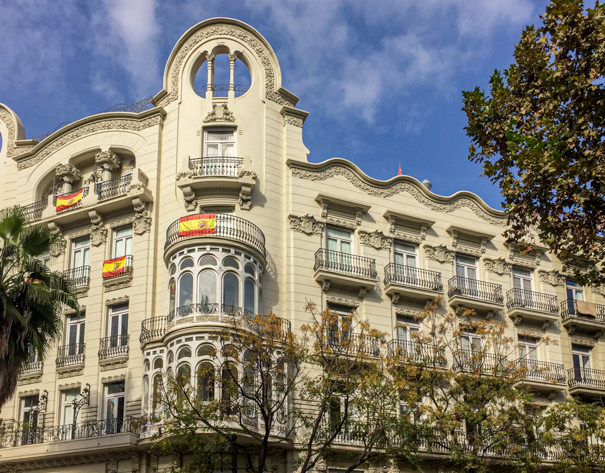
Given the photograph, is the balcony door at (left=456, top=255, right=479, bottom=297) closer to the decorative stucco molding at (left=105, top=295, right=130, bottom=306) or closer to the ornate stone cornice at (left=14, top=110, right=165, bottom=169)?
the decorative stucco molding at (left=105, top=295, right=130, bottom=306)

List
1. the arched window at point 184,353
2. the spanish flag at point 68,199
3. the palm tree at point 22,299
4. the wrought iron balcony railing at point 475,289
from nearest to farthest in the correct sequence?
1. the palm tree at point 22,299
2. the arched window at point 184,353
3. the spanish flag at point 68,199
4. the wrought iron balcony railing at point 475,289

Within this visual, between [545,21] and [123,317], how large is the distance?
19.2 metres

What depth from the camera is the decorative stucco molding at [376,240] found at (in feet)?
103

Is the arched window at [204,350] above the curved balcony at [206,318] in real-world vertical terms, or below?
below

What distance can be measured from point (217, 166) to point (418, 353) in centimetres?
1029

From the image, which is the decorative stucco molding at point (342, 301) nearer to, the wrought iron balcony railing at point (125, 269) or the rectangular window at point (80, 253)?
the wrought iron balcony railing at point (125, 269)

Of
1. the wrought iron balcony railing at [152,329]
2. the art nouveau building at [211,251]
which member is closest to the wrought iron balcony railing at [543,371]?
the art nouveau building at [211,251]

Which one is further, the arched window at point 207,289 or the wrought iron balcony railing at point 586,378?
the wrought iron balcony railing at point 586,378

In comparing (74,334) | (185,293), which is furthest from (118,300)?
(185,293)

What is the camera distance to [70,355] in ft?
96.1

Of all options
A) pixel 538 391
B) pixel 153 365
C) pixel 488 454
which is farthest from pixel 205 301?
pixel 538 391

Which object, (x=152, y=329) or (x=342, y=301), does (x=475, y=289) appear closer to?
(x=342, y=301)

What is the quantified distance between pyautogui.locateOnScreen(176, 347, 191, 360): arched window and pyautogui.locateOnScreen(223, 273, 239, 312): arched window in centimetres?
187

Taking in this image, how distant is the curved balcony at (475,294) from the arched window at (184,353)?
36.8 feet
